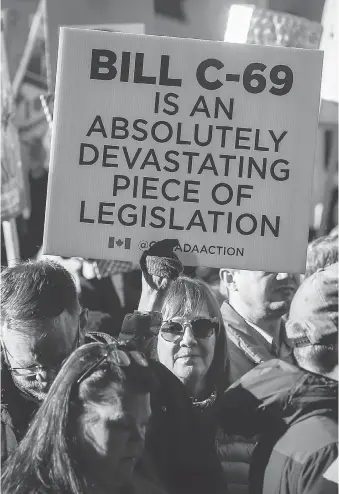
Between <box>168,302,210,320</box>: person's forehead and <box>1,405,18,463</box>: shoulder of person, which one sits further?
<box>168,302,210,320</box>: person's forehead

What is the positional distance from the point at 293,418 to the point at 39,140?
313 centimetres

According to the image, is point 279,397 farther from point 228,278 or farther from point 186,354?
point 228,278

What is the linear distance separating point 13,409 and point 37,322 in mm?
282

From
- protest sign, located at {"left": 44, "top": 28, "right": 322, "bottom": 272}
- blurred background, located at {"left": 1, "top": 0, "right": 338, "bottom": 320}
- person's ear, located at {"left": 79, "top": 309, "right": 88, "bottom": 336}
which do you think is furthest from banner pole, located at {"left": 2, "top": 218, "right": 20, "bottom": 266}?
protest sign, located at {"left": 44, "top": 28, "right": 322, "bottom": 272}

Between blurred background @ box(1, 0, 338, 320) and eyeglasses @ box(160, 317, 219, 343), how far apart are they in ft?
1.39

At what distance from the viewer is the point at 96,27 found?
504cm

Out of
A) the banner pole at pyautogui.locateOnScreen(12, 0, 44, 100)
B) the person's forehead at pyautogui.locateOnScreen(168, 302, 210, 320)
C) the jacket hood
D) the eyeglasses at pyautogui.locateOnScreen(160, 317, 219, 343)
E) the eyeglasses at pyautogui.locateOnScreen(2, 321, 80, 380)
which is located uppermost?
the banner pole at pyautogui.locateOnScreen(12, 0, 44, 100)

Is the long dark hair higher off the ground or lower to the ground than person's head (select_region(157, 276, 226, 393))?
lower

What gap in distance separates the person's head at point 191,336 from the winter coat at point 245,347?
8cm

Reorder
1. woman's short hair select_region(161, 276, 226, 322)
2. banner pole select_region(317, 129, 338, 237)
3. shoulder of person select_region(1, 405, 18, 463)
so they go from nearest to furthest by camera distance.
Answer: shoulder of person select_region(1, 405, 18, 463), woman's short hair select_region(161, 276, 226, 322), banner pole select_region(317, 129, 338, 237)

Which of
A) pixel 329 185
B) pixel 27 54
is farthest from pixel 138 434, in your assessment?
pixel 27 54

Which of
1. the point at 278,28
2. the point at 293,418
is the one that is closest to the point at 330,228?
the point at 278,28

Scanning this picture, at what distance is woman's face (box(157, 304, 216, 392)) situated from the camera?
3.05 m

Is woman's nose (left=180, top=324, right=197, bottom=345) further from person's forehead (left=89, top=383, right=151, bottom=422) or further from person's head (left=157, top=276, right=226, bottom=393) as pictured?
person's forehead (left=89, top=383, right=151, bottom=422)
